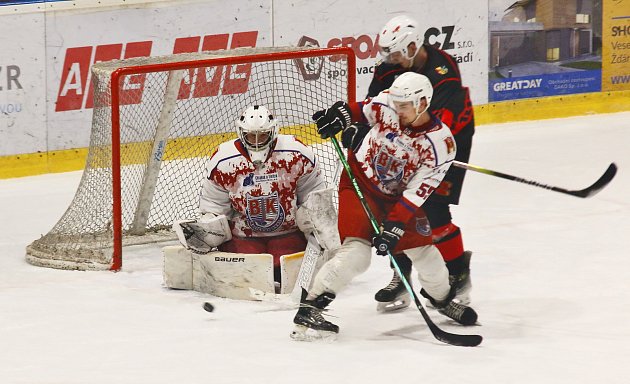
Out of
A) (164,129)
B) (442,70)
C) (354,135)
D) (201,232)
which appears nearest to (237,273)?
(201,232)

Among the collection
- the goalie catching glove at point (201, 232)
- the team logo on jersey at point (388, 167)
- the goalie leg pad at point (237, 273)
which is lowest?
the goalie leg pad at point (237, 273)

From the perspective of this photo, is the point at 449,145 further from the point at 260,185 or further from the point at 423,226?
the point at 260,185

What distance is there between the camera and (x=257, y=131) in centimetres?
584

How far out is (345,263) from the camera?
17.1 feet

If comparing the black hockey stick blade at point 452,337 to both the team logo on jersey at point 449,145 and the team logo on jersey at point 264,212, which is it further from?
the team logo on jersey at point 264,212

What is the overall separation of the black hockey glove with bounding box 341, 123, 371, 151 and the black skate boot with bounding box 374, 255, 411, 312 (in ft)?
1.66

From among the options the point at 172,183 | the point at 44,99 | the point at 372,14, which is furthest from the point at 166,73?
the point at 372,14

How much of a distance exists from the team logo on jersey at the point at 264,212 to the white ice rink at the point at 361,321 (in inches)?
16.3

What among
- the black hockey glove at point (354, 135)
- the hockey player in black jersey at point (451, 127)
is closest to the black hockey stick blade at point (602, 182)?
the hockey player in black jersey at point (451, 127)

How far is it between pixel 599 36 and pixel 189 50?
3.21 meters

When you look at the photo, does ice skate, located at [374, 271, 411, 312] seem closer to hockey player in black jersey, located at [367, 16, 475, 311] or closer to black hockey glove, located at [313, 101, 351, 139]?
hockey player in black jersey, located at [367, 16, 475, 311]

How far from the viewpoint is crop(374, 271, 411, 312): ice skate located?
574 centimetres

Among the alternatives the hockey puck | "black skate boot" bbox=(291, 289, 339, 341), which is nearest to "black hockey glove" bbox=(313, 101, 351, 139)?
"black skate boot" bbox=(291, 289, 339, 341)

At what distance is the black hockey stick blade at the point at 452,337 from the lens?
5.21m
